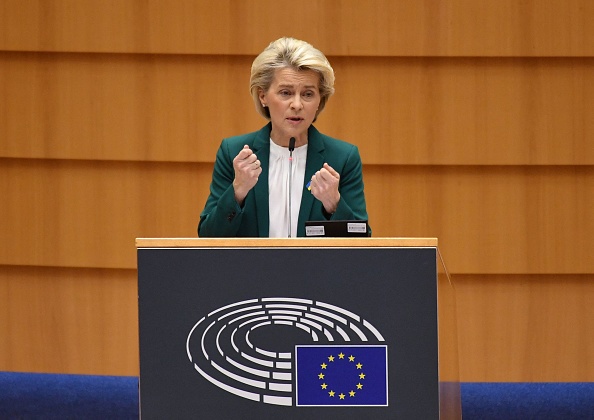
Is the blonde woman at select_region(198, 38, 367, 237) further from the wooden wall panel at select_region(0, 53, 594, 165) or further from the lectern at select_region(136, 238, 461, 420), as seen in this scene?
the wooden wall panel at select_region(0, 53, 594, 165)

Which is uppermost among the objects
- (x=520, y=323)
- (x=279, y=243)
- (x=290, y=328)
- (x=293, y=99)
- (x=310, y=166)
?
(x=293, y=99)

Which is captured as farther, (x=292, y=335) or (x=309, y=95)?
(x=309, y=95)

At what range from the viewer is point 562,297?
434 cm

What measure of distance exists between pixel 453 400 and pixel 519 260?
187 centimetres

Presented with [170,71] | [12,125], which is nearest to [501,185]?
[170,71]

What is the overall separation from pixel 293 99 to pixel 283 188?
0.28 m

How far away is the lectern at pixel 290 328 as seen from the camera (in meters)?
2.03

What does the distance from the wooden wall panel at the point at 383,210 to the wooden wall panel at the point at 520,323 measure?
108 millimetres

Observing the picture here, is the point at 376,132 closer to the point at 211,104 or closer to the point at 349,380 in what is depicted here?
the point at 211,104

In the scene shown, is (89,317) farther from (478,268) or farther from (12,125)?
(478,268)

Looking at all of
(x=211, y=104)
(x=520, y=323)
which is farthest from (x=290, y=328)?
(x=520, y=323)

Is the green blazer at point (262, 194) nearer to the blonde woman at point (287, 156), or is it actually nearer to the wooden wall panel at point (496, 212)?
the blonde woman at point (287, 156)

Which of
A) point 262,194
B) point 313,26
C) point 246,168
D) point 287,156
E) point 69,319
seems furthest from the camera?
point 69,319

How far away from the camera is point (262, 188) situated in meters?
2.82
